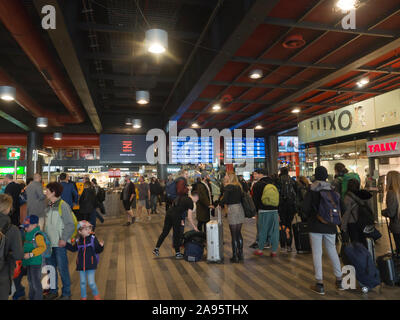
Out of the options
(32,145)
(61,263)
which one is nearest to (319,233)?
(61,263)

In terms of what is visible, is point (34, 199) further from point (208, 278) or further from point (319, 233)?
point (319, 233)

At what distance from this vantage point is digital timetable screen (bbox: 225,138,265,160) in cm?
1579

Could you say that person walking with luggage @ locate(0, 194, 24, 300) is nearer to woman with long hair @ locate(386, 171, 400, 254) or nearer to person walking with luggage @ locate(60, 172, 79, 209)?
person walking with luggage @ locate(60, 172, 79, 209)

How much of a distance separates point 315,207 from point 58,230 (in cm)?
326

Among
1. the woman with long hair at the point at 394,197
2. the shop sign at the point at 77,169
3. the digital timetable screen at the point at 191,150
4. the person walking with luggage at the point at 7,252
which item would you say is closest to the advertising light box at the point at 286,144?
the digital timetable screen at the point at 191,150

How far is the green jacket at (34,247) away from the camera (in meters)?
3.08

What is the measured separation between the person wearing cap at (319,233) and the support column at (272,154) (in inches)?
522

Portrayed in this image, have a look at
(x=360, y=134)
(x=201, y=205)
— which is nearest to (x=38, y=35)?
(x=201, y=205)

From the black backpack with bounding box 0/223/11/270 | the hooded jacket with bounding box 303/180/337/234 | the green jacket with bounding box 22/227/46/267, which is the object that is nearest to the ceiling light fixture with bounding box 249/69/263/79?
the hooded jacket with bounding box 303/180/337/234

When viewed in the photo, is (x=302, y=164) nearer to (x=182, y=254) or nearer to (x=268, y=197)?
(x=268, y=197)

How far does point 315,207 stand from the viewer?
11.9ft

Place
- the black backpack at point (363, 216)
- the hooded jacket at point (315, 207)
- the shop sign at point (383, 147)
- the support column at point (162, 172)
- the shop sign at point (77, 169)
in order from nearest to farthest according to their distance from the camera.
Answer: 1. the hooded jacket at point (315, 207)
2. the black backpack at point (363, 216)
3. the shop sign at point (383, 147)
4. the support column at point (162, 172)
5. the shop sign at point (77, 169)

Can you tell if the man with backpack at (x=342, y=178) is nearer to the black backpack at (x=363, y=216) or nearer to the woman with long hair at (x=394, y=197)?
the woman with long hair at (x=394, y=197)

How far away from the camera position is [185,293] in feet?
12.2
